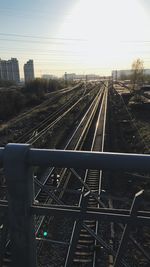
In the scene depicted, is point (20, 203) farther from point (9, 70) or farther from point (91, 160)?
point (9, 70)

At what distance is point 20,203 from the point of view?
Result: 139cm

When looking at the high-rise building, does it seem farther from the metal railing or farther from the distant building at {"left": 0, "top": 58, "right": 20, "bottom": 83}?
the metal railing

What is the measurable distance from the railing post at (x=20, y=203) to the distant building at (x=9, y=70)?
5380 inches

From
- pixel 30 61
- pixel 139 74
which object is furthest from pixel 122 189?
pixel 30 61

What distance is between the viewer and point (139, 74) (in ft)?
265

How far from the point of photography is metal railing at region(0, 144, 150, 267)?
4.15 ft

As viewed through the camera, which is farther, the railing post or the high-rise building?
the high-rise building

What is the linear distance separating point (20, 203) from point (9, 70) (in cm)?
15732

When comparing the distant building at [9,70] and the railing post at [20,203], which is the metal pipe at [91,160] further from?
the distant building at [9,70]

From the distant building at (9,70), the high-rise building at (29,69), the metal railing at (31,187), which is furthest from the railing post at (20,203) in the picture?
the high-rise building at (29,69)

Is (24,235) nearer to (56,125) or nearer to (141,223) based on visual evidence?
(141,223)

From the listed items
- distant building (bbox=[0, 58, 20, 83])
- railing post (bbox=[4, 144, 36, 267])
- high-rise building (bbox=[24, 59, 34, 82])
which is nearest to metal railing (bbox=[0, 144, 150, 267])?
railing post (bbox=[4, 144, 36, 267])

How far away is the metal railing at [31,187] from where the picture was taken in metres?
1.26

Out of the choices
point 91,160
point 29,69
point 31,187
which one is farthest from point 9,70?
point 91,160
